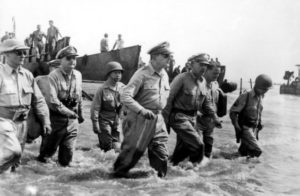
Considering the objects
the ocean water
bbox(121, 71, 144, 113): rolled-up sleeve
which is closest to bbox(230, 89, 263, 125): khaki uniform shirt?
the ocean water

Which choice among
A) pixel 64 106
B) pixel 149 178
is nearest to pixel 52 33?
pixel 64 106

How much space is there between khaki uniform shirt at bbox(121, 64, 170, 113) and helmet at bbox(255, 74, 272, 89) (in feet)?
9.97

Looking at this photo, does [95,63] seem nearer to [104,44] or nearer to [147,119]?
[104,44]

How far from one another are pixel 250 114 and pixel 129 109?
3.59 m

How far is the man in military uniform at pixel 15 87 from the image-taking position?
534cm

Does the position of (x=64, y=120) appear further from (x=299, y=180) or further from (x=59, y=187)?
(x=299, y=180)

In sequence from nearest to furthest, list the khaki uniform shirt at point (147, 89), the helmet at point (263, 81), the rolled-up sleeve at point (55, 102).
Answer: the khaki uniform shirt at point (147, 89) < the rolled-up sleeve at point (55, 102) < the helmet at point (263, 81)

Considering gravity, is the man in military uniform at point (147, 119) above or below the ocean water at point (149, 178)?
above

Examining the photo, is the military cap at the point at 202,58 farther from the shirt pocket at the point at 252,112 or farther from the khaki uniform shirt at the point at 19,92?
the khaki uniform shirt at the point at 19,92

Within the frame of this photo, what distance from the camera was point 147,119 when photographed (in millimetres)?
5848

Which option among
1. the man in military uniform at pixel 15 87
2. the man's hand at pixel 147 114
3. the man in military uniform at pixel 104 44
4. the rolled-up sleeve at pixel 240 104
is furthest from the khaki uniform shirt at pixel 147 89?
the man in military uniform at pixel 104 44

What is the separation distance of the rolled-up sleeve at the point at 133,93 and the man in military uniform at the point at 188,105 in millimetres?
1130

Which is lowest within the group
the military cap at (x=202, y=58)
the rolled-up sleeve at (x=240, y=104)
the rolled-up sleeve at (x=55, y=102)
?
the rolled-up sleeve at (x=240, y=104)

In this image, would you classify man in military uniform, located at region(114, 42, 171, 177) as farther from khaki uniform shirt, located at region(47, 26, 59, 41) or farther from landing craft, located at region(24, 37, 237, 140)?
khaki uniform shirt, located at region(47, 26, 59, 41)
